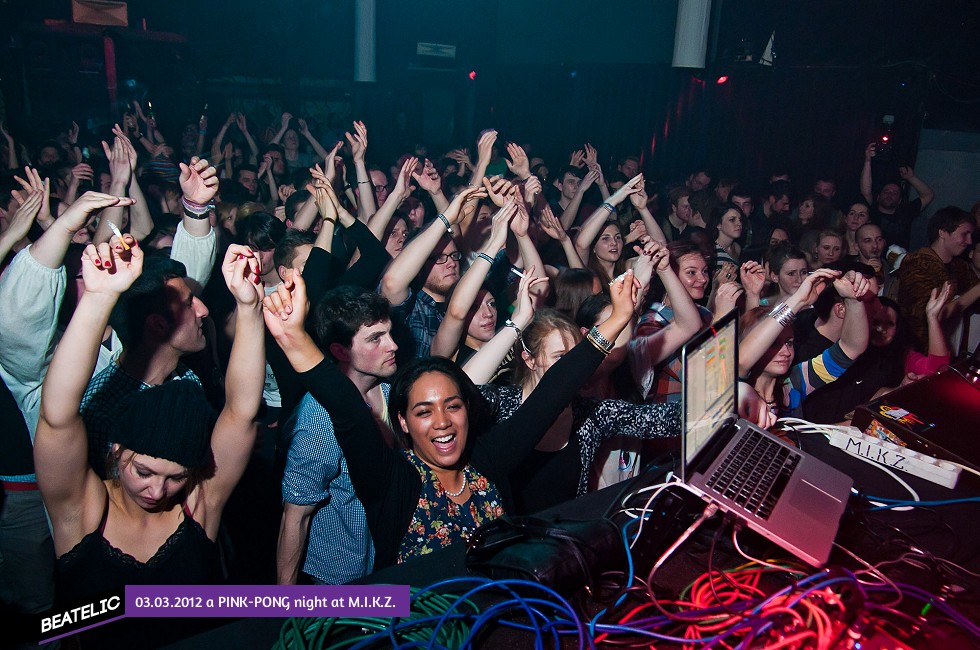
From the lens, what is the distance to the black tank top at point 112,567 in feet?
5.02

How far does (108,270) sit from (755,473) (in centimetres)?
144

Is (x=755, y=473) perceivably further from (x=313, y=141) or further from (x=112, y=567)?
(x=313, y=141)

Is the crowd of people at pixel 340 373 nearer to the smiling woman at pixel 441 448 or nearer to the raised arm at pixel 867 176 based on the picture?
the smiling woman at pixel 441 448

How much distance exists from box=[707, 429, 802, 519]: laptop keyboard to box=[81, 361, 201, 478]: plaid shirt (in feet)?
4.75

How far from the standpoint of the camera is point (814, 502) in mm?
1478

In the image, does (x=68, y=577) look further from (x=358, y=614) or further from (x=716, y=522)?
(x=716, y=522)

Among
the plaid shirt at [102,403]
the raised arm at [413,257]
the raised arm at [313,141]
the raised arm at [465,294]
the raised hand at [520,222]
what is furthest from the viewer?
the raised arm at [313,141]

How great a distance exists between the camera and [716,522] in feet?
4.89

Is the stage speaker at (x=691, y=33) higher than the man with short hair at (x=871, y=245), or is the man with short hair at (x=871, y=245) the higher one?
the stage speaker at (x=691, y=33)

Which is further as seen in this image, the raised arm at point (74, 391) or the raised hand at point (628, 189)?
the raised hand at point (628, 189)

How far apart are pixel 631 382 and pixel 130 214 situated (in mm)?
2754

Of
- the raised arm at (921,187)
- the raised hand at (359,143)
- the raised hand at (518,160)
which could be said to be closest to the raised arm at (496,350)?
the raised hand at (518,160)

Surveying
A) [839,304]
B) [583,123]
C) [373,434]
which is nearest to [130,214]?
[373,434]

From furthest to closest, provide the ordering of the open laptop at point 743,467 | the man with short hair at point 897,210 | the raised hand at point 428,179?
the man with short hair at point 897,210, the raised hand at point 428,179, the open laptop at point 743,467
